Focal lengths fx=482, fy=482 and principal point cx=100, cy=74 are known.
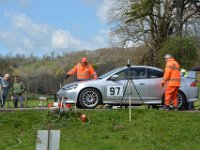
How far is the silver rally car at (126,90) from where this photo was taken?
15.7 metres

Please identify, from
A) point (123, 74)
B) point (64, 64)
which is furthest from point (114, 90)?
point (64, 64)

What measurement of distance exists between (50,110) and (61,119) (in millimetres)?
541

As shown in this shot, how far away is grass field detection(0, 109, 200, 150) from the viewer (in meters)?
10.9

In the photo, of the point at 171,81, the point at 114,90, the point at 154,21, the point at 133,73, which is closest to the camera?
the point at 171,81

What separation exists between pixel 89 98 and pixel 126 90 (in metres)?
1.25

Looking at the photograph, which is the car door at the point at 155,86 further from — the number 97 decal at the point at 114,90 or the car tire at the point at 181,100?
the number 97 decal at the point at 114,90

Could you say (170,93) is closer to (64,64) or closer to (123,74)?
(123,74)

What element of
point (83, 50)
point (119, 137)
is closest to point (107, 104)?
point (119, 137)

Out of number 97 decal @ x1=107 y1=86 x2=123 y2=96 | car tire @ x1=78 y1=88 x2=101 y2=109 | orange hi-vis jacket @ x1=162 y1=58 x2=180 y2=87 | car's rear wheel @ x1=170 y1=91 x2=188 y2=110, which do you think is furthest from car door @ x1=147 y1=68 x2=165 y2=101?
car tire @ x1=78 y1=88 x2=101 y2=109

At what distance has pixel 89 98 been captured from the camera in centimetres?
1573

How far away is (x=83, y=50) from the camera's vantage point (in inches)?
2721

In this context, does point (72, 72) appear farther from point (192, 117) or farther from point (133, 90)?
point (192, 117)

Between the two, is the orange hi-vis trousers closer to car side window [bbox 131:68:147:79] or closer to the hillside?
car side window [bbox 131:68:147:79]

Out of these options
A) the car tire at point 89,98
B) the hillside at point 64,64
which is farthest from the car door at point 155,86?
the hillside at point 64,64
